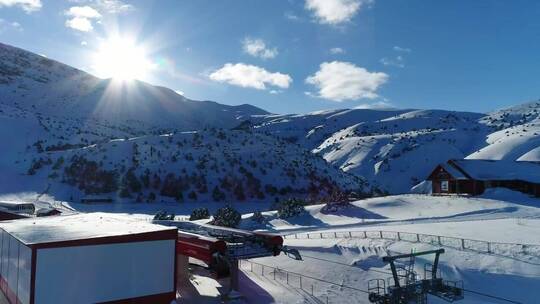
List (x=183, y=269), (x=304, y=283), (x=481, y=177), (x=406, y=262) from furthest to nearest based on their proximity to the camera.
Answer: (x=481, y=177)
(x=183, y=269)
(x=406, y=262)
(x=304, y=283)

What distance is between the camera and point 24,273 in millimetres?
20188

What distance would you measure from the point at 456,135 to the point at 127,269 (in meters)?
171

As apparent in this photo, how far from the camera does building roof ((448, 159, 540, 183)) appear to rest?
178 ft

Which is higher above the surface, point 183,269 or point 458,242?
point 458,242

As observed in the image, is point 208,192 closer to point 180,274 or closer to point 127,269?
point 180,274

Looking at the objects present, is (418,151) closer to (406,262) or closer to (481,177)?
(481,177)

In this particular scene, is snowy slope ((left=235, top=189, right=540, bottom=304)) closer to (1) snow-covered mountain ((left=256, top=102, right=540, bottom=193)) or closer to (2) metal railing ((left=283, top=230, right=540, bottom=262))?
(2) metal railing ((left=283, top=230, right=540, bottom=262))

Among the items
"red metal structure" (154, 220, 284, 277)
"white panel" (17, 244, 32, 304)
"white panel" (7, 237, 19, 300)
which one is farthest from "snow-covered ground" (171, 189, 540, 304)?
"white panel" (7, 237, 19, 300)

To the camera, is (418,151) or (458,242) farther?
(418,151)

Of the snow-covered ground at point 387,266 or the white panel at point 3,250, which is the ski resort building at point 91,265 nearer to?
the white panel at point 3,250

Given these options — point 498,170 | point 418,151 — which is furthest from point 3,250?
point 418,151

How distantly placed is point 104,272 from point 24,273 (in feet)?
10.9

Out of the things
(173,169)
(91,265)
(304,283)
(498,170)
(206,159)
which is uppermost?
(206,159)

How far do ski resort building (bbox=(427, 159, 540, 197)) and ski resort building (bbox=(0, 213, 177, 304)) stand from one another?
4166cm
